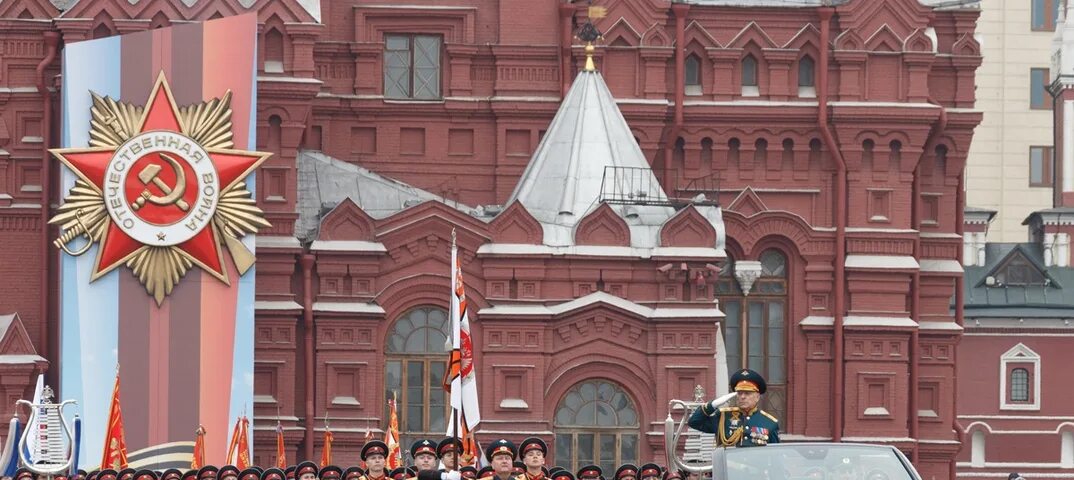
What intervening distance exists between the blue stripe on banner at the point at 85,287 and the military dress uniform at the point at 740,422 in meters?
18.0

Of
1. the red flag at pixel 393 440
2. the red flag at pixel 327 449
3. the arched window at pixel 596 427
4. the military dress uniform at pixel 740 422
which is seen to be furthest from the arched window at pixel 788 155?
the military dress uniform at pixel 740 422

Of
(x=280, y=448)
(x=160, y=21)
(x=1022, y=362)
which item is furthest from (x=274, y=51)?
(x=1022, y=362)

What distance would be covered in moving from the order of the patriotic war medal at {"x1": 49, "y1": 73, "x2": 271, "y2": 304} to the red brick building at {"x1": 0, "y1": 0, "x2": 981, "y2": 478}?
1.51 meters

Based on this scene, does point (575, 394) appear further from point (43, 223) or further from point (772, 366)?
point (43, 223)

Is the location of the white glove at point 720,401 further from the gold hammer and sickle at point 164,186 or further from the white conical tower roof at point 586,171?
the white conical tower roof at point 586,171

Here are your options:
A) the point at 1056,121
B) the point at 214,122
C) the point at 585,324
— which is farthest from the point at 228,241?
the point at 1056,121

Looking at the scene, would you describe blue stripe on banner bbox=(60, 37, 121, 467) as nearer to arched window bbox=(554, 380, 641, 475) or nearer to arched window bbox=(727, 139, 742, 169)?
arched window bbox=(554, 380, 641, 475)

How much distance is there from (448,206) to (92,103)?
16.7 feet

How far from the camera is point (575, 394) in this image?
1843 inches

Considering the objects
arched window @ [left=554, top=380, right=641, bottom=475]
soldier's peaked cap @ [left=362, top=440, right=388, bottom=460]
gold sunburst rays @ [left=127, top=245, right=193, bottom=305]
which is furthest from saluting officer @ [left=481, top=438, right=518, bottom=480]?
arched window @ [left=554, top=380, right=641, bottom=475]

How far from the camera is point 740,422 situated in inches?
1112

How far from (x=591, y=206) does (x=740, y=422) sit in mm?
19199

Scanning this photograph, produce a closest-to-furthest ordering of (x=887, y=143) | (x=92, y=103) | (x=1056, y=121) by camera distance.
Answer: (x=92, y=103) < (x=887, y=143) < (x=1056, y=121)

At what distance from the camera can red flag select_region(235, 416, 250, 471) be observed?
44.2 m
